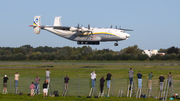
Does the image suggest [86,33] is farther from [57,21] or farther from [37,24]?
[37,24]

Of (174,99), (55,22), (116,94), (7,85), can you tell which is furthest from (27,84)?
(55,22)

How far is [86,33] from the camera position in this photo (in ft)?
228

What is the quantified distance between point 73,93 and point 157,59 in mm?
88061

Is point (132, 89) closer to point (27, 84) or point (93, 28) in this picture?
point (27, 84)

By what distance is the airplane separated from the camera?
218ft

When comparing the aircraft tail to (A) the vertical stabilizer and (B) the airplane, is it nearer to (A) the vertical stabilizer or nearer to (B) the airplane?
(B) the airplane

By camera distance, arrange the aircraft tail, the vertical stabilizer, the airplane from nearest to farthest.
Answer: the airplane < the aircraft tail < the vertical stabilizer

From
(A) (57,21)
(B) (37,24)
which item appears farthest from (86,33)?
(B) (37,24)

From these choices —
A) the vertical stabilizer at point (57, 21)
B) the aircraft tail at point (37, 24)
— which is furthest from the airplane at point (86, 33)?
the vertical stabilizer at point (57, 21)

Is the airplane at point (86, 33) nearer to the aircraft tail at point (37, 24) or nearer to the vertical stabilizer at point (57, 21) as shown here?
the aircraft tail at point (37, 24)

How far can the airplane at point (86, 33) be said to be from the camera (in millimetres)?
66312

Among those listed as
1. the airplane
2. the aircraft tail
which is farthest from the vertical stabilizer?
the aircraft tail

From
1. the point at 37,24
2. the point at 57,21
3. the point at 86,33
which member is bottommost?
the point at 86,33

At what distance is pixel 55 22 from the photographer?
246ft
